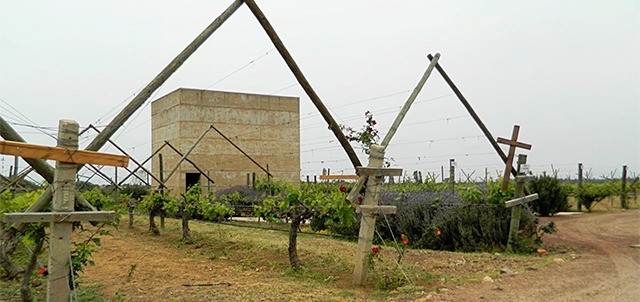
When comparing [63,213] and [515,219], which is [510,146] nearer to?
[515,219]

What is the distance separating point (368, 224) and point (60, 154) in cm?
350

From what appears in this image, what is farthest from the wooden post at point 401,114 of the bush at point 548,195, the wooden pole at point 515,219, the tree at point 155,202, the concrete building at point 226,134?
the concrete building at point 226,134

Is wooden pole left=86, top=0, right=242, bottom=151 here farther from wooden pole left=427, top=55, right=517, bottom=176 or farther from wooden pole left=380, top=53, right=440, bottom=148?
wooden pole left=427, top=55, right=517, bottom=176

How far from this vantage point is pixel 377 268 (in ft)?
22.6

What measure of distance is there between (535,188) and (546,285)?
11.4 meters

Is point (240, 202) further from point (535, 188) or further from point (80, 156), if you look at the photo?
point (80, 156)

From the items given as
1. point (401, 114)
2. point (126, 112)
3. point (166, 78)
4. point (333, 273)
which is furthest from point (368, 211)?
point (126, 112)

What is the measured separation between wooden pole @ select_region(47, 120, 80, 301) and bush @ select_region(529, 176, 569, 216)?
1436cm

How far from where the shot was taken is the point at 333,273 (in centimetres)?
693

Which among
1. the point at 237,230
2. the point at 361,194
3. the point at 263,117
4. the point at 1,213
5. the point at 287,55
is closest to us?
the point at 1,213

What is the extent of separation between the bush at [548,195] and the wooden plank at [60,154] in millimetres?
14128

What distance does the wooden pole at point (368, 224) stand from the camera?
6.13m

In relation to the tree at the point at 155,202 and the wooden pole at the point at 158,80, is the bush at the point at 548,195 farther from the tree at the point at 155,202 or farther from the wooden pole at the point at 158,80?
the wooden pole at the point at 158,80

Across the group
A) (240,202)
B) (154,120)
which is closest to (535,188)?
(240,202)
